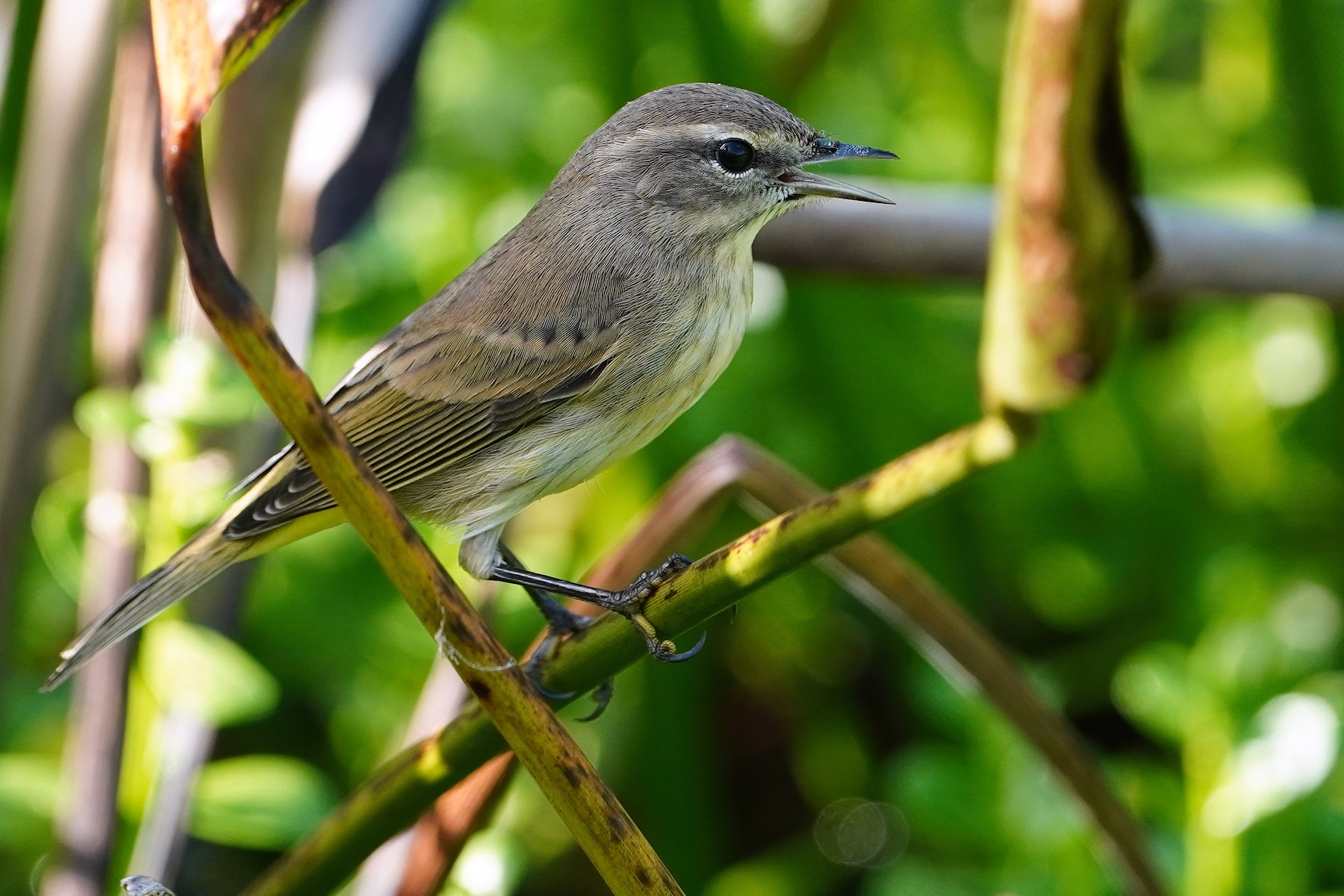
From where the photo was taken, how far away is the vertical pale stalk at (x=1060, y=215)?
1081 mm

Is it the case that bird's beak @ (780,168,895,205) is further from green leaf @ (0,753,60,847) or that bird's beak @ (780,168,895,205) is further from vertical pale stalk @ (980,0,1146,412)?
green leaf @ (0,753,60,847)

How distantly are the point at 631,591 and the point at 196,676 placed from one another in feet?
2.07

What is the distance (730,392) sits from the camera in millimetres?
2543

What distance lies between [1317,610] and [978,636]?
3.75ft

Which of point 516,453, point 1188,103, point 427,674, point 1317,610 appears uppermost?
point 1188,103

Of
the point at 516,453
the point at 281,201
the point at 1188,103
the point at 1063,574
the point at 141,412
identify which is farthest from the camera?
the point at 1188,103

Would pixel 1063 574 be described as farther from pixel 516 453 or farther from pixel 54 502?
pixel 54 502

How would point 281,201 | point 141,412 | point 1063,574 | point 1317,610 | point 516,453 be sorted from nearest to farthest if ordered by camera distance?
1. point 516,453
2. point 141,412
3. point 281,201
4. point 1317,610
5. point 1063,574

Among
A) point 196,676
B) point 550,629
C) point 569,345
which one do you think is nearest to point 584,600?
point 550,629

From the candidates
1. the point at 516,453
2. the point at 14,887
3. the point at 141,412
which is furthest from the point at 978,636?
the point at 14,887

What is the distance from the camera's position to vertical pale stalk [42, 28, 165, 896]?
5.42 ft

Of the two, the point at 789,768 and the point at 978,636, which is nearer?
the point at 978,636

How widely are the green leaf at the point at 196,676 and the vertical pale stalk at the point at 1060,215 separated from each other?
3.10 ft

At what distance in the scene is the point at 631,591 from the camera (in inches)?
47.5
